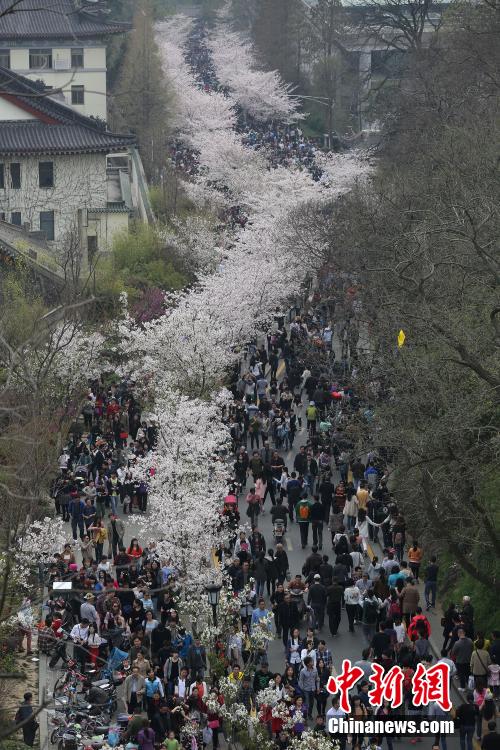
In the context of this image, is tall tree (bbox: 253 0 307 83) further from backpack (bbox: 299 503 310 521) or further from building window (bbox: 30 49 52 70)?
backpack (bbox: 299 503 310 521)

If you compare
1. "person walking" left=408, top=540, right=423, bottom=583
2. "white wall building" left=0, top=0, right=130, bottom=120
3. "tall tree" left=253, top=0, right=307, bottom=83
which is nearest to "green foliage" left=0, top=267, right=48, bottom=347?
"person walking" left=408, top=540, right=423, bottom=583

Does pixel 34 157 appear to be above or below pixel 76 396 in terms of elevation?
above

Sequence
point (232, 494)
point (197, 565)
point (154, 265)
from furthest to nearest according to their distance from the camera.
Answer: point (154, 265) → point (232, 494) → point (197, 565)

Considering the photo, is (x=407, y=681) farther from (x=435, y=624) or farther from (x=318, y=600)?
(x=435, y=624)

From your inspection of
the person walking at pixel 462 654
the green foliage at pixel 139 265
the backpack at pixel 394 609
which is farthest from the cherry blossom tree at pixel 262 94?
the person walking at pixel 462 654

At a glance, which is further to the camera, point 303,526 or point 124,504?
point 124,504

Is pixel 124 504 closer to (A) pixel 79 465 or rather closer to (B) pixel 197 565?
(A) pixel 79 465

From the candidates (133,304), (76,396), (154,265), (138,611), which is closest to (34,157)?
(154,265)
